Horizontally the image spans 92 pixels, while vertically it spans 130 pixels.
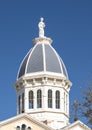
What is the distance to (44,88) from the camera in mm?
73000

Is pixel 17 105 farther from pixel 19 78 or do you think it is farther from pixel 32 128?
pixel 32 128

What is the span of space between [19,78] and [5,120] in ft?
30.2

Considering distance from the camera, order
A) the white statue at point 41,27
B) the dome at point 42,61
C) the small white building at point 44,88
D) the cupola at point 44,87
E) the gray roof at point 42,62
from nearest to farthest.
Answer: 1. the small white building at point 44,88
2. the cupola at point 44,87
3. the dome at point 42,61
4. the gray roof at point 42,62
5. the white statue at point 41,27

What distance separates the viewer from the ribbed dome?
7488 centimetres

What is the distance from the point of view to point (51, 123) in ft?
234

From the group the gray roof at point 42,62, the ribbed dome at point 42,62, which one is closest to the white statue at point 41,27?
the ribbed dome at point 42,62

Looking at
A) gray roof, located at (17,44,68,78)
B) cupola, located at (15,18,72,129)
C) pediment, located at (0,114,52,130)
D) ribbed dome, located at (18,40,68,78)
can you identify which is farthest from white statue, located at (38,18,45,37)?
pediment, located at (0,114,52,130)

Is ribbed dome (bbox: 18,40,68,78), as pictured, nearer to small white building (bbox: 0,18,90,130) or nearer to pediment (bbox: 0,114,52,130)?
small white building (bbox: 0,18,90,130)

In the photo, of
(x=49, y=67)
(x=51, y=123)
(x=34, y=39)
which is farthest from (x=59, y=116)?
A: (x=34, y=39)

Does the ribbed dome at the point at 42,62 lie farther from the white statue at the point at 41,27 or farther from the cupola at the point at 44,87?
the white statue at the point at 41,27

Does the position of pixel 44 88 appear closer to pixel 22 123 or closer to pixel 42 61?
pixel 42 61

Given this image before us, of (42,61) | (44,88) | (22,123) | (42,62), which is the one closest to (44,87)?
(44,88)

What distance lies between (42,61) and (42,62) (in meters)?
0.14

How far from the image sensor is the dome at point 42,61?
74.8 metres
